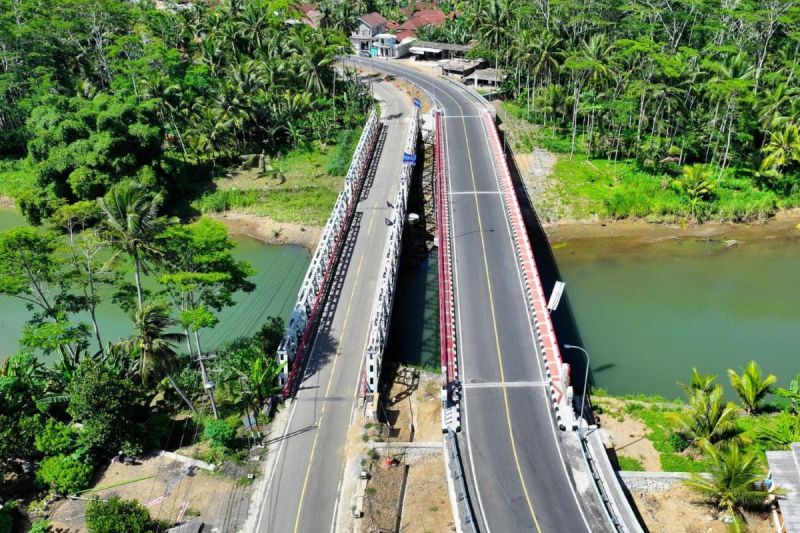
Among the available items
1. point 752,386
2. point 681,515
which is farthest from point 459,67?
point 681,515

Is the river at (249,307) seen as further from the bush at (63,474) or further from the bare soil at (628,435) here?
the bare soil at (628,435)

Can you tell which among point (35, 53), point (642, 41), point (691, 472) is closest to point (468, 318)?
point (691, 472)

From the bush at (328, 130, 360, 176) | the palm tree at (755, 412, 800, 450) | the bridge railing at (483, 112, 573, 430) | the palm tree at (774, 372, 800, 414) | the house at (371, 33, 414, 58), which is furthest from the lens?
the house at (371, 33, 414, 58)

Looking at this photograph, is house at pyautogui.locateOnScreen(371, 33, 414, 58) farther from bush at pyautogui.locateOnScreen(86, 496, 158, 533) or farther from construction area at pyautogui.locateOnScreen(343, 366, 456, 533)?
bush at pyautogui.locateOnScreen(86, 496, 158, 533)

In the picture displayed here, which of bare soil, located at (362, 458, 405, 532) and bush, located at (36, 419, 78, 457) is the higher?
bush, located at (36, 419, 78, 457)

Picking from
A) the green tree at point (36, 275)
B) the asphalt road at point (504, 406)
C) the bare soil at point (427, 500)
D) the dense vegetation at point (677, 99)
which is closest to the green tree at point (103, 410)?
the green tree at point (36, 275)

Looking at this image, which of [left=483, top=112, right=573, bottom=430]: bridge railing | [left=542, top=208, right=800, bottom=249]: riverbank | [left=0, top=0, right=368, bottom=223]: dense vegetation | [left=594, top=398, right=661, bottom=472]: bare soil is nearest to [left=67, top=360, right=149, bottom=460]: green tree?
[left=483, top=112, right=573, bottom=430]: bridge railing

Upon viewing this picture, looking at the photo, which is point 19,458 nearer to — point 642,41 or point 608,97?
point 608,97
